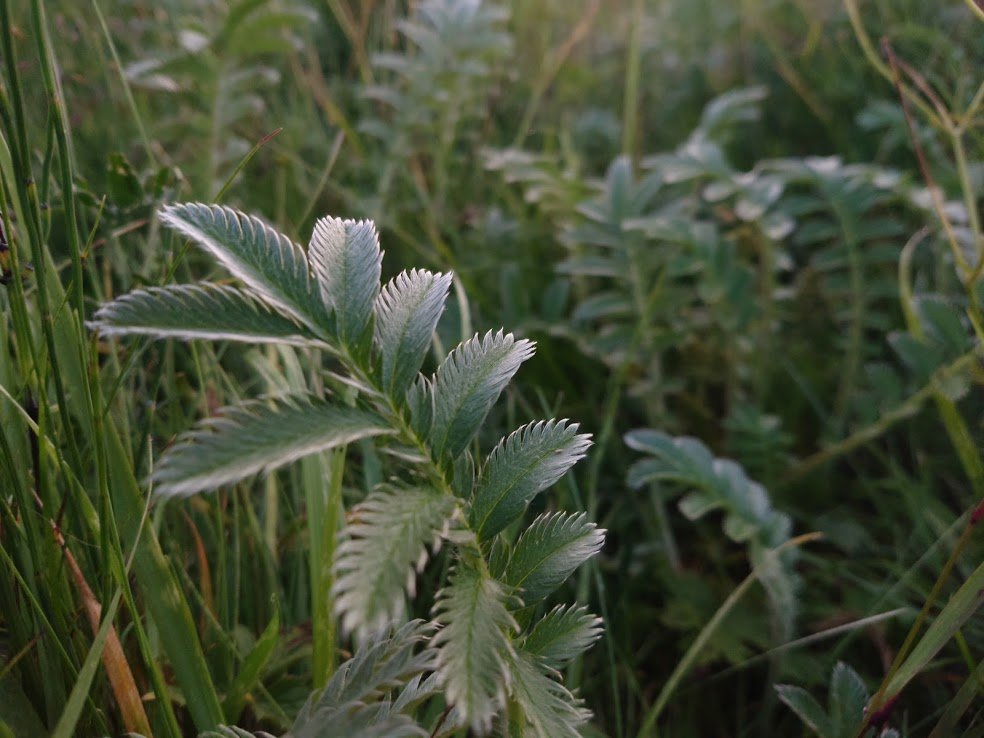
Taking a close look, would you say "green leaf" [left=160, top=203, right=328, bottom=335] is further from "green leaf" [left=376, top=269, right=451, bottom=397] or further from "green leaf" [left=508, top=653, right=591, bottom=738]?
"green leaf" [left=508, top=653, right=591, bottom=738]

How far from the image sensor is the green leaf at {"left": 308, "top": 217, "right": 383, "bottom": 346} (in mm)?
671

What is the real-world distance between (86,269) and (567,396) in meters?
0.89

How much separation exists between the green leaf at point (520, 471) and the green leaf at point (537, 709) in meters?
0.12

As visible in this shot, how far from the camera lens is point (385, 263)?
6.17 ft

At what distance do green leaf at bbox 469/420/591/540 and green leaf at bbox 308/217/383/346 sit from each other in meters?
0.17

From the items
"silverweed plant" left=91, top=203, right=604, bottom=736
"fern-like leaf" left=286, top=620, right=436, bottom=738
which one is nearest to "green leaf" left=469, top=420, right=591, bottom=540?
"silverweed plant" left=91, top=203, right=604, bottom=736

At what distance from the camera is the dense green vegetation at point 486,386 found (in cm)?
69

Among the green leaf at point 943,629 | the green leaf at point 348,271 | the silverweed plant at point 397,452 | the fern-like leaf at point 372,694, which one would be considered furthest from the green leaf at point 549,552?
the green leaf at point 943,629

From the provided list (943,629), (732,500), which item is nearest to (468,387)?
(943,629)

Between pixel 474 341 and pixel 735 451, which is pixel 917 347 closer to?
pixel 735 451

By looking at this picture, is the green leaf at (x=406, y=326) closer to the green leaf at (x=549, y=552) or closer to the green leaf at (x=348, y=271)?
the green leaf at (x=348, y=271)

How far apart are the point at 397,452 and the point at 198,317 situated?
18 cm

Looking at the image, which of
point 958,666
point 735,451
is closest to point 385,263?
point 735,451

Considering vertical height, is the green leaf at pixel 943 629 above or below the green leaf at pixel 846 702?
above
